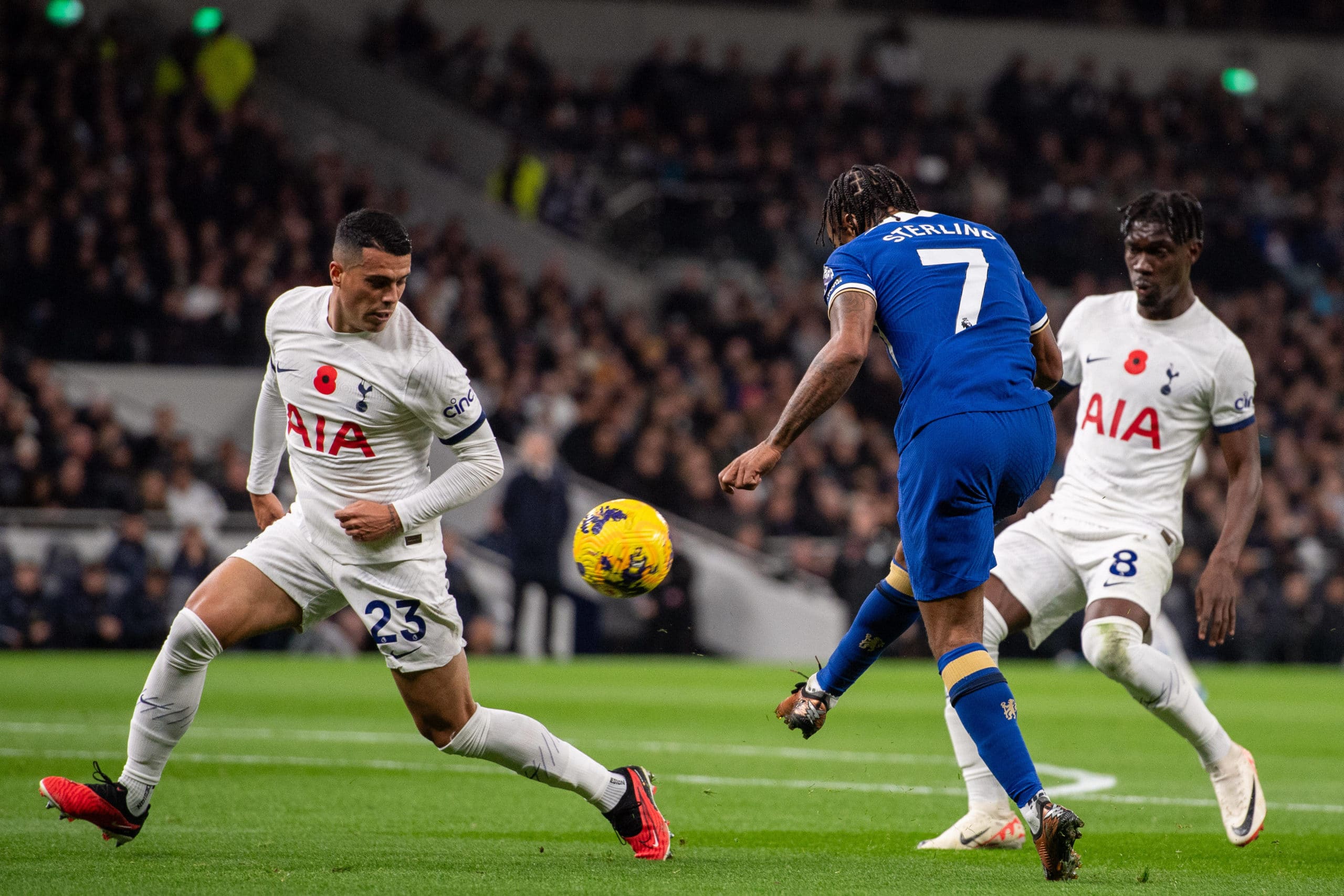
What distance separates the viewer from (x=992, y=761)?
18.0 ft

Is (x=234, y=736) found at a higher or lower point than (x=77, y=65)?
lower

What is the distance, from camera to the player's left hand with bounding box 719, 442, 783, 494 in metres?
5.27

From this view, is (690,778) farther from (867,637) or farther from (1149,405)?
(1149,405)

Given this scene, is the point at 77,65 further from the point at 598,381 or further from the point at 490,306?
the point at 598,381

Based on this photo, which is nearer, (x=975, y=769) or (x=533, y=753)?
(x=533, y=753)

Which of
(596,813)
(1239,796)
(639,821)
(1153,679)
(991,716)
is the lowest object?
(596,813)

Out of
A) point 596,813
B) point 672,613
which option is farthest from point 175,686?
point 672,613

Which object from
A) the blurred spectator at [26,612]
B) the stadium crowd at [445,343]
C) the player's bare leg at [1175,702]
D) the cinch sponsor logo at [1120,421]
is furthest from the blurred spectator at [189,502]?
the player's bare leg at [1175,702]

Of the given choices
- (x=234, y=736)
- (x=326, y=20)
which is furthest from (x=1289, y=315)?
(x=234, y=736)

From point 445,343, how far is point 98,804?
49.8 feet

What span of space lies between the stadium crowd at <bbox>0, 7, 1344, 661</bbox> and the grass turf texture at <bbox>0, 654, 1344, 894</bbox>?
335 cm

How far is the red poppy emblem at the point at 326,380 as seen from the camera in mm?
5938

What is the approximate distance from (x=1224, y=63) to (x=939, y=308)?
2747 centimetres

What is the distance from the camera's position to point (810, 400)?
5355mm
